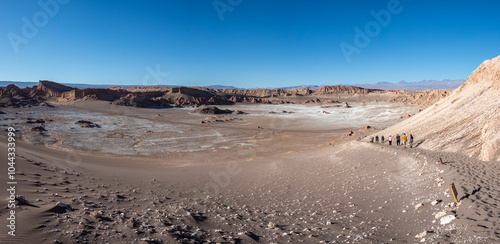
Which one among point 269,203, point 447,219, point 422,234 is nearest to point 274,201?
point 269,203

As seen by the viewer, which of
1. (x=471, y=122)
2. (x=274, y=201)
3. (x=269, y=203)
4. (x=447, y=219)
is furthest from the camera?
(x=471, y=122)

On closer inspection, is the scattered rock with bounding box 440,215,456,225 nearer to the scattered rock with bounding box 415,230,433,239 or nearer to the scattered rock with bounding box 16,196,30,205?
the scattered rock with bounding box 415,230,433,239

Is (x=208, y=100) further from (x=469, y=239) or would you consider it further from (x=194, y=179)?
(x=469, y=239)

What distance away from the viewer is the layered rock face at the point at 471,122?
32.8ft

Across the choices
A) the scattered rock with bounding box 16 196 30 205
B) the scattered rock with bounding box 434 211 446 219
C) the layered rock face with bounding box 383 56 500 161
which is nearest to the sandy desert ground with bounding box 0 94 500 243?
the scattered rock with bounding box 434 211 446 219

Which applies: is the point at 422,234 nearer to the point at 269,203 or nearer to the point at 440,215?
the point at 440,215

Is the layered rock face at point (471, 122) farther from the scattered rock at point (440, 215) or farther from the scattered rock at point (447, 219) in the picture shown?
the scattered rock at point (447, 219)

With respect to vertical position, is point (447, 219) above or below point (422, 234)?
above

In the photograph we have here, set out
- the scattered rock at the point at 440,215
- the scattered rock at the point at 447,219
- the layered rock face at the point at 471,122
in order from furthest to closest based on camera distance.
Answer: the layered rock face at the point at 471,122, the scattered rock at the point at 440,215, the scattered rock at the point at 447,219

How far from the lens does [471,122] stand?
38.9 feet

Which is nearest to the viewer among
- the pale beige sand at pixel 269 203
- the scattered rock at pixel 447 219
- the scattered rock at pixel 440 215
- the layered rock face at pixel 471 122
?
the pale beige sand at pixel 269 203

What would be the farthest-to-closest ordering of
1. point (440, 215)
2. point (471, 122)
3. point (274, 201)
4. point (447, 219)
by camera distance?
1. point (471, 122)
2. point (274, 201)
3. point (440, 215)
4. point (447, 219)

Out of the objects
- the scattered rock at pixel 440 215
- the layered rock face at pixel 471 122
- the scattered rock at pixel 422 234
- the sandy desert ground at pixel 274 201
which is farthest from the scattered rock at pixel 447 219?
the layered rock face at pixel 471 122

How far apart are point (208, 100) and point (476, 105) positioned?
223ft
